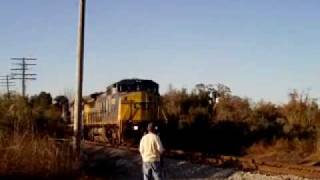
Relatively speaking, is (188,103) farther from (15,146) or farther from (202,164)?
(15,146)

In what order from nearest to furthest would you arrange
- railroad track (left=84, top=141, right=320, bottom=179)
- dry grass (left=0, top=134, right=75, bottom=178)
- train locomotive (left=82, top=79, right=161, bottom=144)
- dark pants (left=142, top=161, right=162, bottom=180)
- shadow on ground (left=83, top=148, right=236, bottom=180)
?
1. dark pants (left=142, top=161, right=162, bottom=180)
2. dry grass (left=0, top=134, right=75, bottom=178)
3. shadow on ground (left=83, top=148, right=236, bottom=180)
4. railroad track (left=84, top=141, right=320, bottom=179)
5. train locomotive (left=82, top=79, right=161, bottom=144)

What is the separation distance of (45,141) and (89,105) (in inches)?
1033

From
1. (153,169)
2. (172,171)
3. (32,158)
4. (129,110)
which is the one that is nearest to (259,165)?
(172,171)

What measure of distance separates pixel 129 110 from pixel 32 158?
14481 mm

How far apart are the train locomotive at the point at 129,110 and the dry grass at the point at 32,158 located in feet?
41.7

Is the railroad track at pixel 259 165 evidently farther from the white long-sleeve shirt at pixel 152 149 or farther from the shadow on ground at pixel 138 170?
the white long-sleeve shirt at pixel 152 149

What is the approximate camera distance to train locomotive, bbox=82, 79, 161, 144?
104 ft

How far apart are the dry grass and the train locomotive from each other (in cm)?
1272

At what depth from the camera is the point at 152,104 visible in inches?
1278

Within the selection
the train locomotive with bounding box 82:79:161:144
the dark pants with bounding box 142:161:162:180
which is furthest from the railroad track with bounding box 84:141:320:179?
the train locomotive with bounding box 82:79:161:144

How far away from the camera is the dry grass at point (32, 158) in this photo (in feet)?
55.9

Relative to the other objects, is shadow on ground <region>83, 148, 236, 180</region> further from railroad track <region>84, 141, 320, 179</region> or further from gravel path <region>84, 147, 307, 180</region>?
railroad track <region>84, 141, 320, 179</region>

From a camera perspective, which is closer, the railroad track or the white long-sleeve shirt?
the white long-sleeve shirt

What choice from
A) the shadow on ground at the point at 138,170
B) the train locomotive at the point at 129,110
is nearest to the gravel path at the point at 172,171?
the shadow on ground at the point at 138,170
